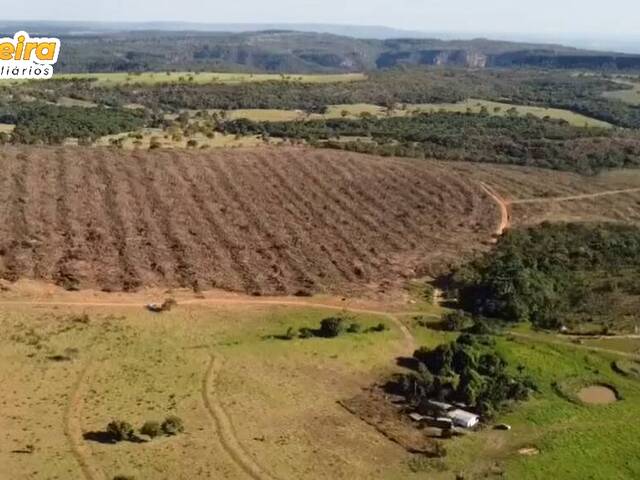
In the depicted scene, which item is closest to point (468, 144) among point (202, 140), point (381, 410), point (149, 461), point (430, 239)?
point (202, 140)

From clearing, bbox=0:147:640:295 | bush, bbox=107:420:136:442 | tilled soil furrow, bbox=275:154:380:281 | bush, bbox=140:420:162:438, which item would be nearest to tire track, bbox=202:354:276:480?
bush, bbox=140:420:162:438

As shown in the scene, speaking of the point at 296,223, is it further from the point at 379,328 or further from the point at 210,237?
the point at 379,328

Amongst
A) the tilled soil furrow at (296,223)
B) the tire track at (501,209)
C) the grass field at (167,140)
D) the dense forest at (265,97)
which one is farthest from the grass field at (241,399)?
the dense forest at (265,97)

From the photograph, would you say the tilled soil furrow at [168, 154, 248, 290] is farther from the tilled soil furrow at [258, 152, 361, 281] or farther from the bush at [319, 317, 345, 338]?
the bush at [319, 317, 345, 338]

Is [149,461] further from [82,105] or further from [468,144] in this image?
[82,105]

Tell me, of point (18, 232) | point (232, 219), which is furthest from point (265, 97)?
point (18, 232)

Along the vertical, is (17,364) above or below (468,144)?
below
